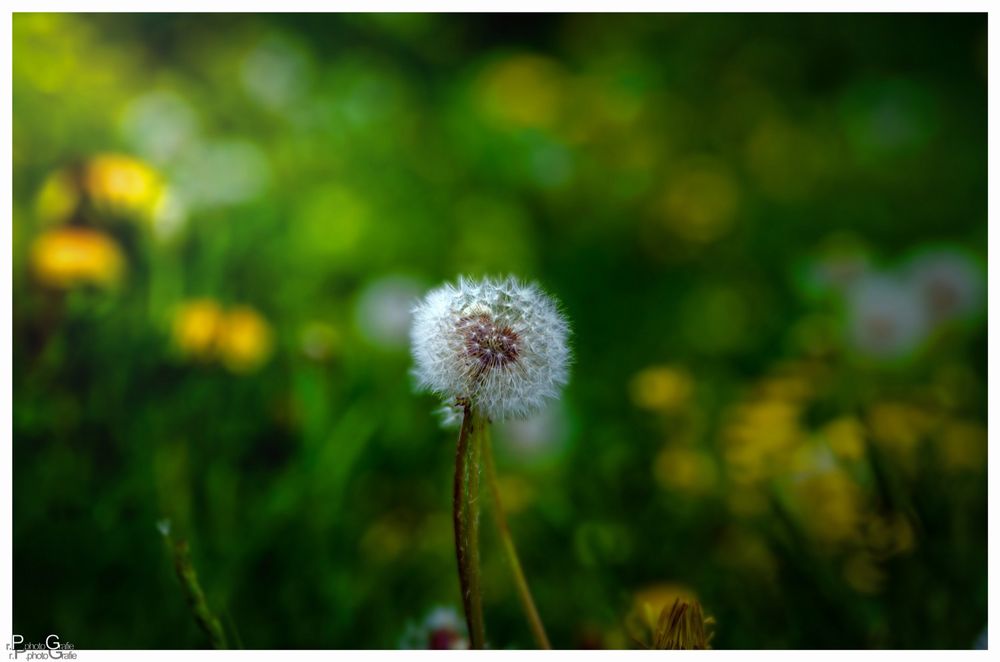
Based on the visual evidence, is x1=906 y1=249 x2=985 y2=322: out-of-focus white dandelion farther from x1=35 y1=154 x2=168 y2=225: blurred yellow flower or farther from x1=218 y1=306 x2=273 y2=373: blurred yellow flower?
x1=35 y1=154 x2=168 y2=225: blurred yellow flower

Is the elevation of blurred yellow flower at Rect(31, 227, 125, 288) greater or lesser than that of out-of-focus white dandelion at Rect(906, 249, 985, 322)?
greater

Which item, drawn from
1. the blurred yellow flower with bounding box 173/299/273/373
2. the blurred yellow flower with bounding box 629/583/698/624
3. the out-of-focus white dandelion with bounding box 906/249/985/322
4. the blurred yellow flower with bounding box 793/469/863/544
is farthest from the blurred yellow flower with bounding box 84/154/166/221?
the out-of-focus white dandelion with bounding box 906/249/985/322

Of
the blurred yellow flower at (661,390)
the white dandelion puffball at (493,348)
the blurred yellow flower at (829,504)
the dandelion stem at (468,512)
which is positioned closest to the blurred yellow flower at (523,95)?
the blurred yellow flower at (661,390)

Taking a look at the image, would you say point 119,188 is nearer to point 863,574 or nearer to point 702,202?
point 702,202

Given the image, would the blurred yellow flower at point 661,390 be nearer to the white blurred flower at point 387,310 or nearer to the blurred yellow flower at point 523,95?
the white blurred flower at point 387,310

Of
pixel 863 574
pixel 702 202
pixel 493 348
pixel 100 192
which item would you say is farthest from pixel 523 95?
pixel 493 348
